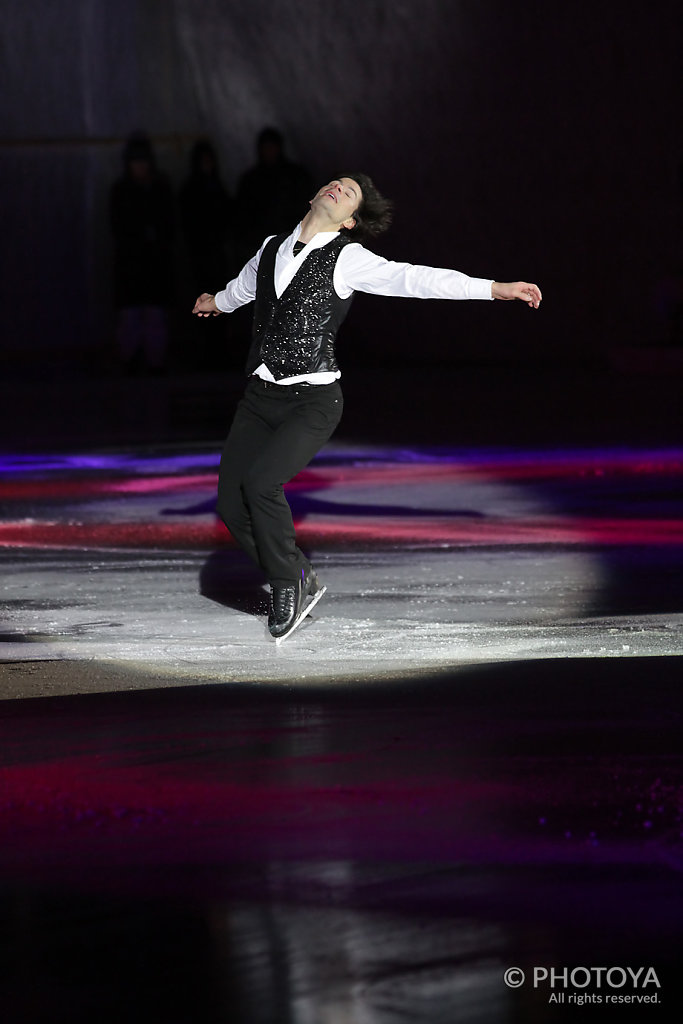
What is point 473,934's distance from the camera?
171 inches

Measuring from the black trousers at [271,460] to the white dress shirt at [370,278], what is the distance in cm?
9

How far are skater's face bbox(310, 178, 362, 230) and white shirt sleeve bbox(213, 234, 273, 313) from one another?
34cm

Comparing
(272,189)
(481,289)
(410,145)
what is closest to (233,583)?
(481,289)

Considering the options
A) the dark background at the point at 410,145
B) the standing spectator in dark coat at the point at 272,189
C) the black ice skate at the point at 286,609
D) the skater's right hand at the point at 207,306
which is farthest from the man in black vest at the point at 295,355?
the standing spectator in dark coat at the point at 272,189

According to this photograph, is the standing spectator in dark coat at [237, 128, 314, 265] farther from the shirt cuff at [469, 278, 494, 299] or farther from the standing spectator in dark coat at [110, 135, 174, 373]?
the shirt cuff at [469, 278, 494, 299]

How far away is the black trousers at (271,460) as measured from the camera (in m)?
7.77

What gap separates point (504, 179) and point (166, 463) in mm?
9574

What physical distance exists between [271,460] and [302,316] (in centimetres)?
58

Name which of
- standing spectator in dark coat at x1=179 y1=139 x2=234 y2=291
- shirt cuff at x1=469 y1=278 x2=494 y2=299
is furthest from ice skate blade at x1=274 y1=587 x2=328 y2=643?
standing spectator in dark coat at x1=179 y1=139 x2=234 y2=291

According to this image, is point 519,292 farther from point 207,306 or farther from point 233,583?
point 233,583

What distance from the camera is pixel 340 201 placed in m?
7.79

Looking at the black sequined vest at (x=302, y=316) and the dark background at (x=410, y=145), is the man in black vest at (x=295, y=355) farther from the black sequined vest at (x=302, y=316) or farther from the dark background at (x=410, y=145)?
the dark background at (x=410, y=145)

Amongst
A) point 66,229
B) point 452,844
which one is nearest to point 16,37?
point 66,229

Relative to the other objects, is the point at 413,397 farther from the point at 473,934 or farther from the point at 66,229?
the point at 473,934
